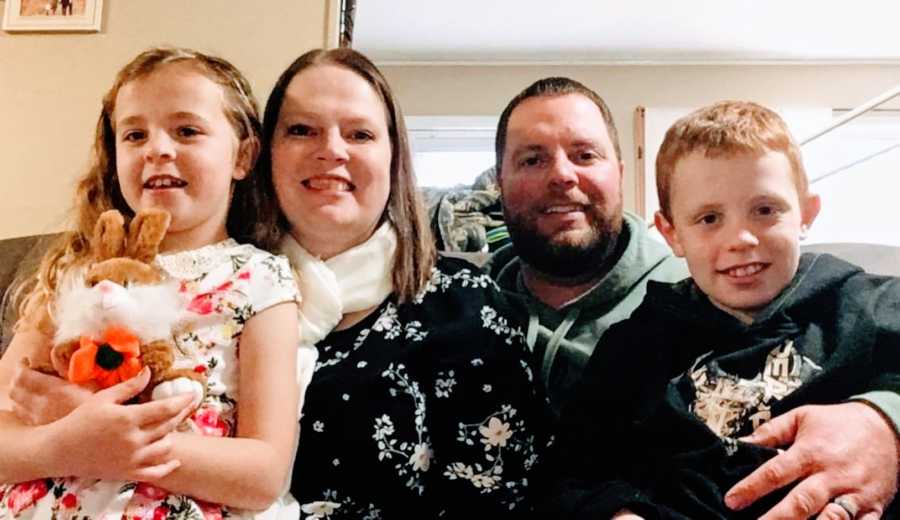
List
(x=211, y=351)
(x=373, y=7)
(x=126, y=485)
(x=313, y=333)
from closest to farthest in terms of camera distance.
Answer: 1. (x=126, y=485)
2. (x=211, y=351)
3. (x=313, y=333)
4. (x=373, y=7)

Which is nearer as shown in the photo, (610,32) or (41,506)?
(41,506)

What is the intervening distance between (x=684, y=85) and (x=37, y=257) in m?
3.28

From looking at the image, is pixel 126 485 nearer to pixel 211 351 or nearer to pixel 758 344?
pixel 211 351

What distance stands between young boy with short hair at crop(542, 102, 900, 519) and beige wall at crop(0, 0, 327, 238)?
3.77 ft

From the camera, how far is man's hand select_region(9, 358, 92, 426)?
0.84 m

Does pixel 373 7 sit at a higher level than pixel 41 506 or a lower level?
higher

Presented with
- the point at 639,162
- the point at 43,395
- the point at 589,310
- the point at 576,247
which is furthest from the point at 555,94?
the point at 639,162

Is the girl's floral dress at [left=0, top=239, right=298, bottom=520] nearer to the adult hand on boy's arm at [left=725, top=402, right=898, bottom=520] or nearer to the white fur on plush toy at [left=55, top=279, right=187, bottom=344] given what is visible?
the white fur on plush toy at [left=55, top=279, right=187, bottom=344]

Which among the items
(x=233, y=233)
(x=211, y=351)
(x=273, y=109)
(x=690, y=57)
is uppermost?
(x=690, y=57)

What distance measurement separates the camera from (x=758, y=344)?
37.7 inches

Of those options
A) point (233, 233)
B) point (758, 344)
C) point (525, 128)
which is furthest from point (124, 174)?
point (758, 344)

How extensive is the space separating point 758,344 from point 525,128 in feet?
2.08

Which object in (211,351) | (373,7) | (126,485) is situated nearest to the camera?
(126,485)

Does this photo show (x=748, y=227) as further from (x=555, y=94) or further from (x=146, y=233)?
(x=146, y=233)
